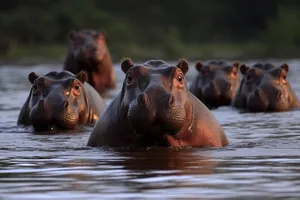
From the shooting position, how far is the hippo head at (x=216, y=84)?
57.8 ft

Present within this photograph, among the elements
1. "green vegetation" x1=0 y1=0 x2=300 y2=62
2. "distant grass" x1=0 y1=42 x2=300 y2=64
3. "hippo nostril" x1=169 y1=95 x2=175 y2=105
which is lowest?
"distant grass" x1=0 y1=42 x2=300 y2=64

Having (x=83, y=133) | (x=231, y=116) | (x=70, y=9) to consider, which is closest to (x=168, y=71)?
(x=83, y=133)

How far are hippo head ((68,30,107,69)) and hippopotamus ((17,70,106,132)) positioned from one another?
22.5ft

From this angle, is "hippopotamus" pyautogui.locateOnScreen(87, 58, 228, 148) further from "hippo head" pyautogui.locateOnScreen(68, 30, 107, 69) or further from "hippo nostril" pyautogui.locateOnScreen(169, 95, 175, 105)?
"hippo head" pyautogui.locateOnScreen(68, 30, 107, 69)

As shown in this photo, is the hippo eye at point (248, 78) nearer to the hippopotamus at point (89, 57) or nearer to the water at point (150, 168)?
the water at point (150, 168)

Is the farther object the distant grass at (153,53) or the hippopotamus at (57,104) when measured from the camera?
the distant grass at (153,53)

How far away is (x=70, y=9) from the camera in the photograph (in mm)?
53812

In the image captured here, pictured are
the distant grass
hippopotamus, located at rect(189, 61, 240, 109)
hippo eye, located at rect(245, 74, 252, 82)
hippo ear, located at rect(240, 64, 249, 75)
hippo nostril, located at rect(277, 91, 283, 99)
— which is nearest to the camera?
hippo nostril, located at rect(277, 91, 283, 99)

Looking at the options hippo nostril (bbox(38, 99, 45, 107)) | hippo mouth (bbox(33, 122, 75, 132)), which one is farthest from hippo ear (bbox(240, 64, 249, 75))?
hippo nostril (bbox(38, 99, 45, 107))

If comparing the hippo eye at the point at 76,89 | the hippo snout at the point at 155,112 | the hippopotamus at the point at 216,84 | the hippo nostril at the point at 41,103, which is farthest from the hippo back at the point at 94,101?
the hippo snout at the point at 155,112

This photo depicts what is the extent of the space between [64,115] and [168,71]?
3356 mm

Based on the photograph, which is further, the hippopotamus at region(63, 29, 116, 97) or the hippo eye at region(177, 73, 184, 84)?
the hippopotamus at region(63, 29, 116, 97)

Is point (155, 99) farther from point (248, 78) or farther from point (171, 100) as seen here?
point (248, 78)

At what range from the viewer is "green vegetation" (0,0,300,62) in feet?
156
